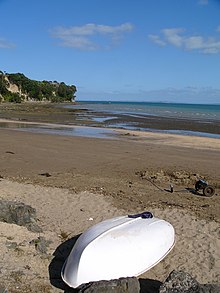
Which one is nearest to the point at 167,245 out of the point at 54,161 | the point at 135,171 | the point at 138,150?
the point at 135,171

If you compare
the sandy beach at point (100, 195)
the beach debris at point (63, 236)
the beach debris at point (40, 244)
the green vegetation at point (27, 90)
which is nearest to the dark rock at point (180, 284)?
the sandy beach at point (100, 195)

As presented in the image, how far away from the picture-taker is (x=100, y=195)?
33.6 feet

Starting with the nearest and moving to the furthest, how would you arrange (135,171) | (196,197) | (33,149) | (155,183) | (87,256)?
(87,256), (196,197), (155,183), (135,171), (33,149)

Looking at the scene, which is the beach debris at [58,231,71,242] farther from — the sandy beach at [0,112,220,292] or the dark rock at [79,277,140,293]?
the dark rock at [79,277,140,293]

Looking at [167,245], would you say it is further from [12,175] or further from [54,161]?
[54,161]

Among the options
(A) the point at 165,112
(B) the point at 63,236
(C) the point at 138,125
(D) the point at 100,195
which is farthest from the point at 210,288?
(A) the point at 165,112

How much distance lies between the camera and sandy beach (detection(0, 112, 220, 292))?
6.24 meters

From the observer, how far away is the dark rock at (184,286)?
480cm

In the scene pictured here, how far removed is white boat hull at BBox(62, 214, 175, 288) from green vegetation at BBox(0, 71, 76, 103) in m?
88.4

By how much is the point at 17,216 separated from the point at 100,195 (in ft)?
10.6

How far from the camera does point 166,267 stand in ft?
21.4

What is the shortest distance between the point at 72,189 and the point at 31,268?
4868mm

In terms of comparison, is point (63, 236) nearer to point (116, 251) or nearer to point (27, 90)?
point (116, 251)

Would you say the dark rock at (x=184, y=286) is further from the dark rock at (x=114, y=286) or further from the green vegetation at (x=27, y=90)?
the green vegetation at (x=27, y=90)
